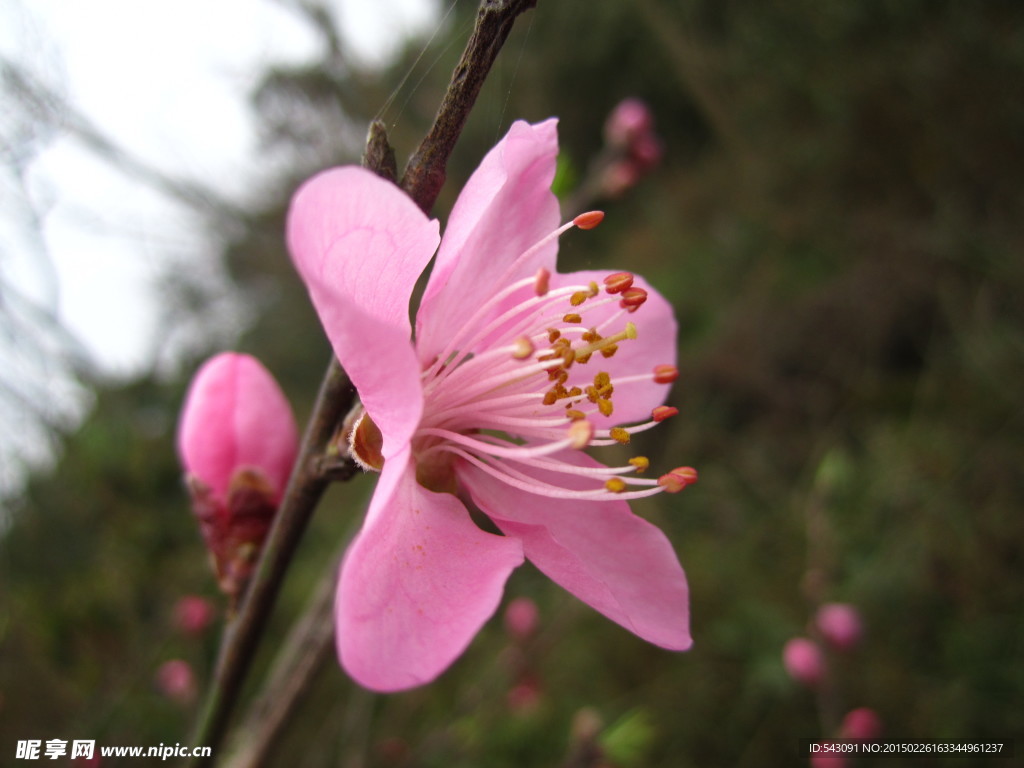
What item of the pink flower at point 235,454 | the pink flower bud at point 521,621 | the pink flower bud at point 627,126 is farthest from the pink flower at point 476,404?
the pink flower bud at point 521,621

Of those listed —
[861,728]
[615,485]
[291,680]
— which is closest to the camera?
[615,485]

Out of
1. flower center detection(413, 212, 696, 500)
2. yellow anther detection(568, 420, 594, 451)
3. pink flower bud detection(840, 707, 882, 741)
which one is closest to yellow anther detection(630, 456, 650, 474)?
flower center detection(413, 212, 696, 500)

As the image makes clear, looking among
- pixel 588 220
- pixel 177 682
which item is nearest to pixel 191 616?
pixel 177 682

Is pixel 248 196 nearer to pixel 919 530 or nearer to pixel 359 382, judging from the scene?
pixel 359 382

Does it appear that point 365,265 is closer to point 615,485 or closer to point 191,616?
point 615,485

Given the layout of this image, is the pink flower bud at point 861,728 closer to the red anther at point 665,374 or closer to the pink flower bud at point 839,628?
the pink flower bud at point 839,628
